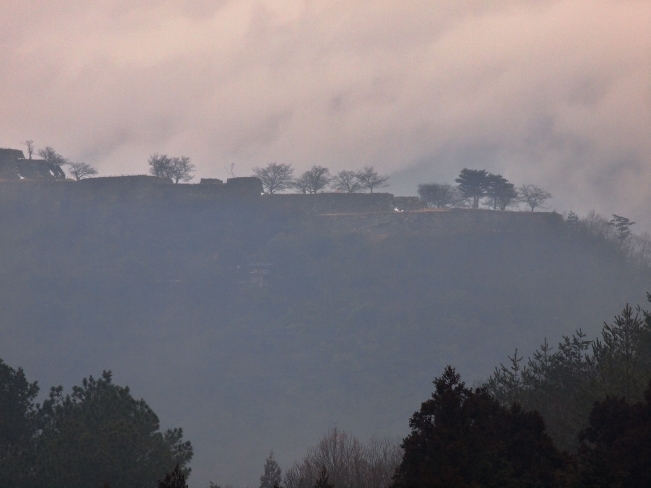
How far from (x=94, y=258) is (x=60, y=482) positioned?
57.5 metres

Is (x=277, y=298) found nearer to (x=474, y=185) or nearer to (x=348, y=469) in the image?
(x=474, y=185)

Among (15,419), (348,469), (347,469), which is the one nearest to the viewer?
(15,419)

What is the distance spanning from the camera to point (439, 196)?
3314 inches

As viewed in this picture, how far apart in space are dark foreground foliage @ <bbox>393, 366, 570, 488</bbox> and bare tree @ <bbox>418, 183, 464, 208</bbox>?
6686 centimetres

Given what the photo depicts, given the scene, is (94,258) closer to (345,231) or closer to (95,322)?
(95,322)

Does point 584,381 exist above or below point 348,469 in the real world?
above

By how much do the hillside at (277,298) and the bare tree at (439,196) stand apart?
989cm

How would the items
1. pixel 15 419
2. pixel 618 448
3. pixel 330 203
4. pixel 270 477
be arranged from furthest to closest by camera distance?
pixel 330 203 → pixel 270 477 → pixel 15 419 → pixel 618 448

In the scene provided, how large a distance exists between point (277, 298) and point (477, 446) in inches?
2300

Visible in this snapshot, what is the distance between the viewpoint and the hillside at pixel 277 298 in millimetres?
58562

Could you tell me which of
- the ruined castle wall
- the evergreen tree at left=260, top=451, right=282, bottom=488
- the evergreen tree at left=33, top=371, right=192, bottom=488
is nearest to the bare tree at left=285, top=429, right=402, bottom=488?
the evergreen tree at left=260, top=451, right=282, bottom=488

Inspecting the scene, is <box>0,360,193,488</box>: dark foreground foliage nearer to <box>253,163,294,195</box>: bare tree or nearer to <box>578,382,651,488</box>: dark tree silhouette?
<box>578,382,651,488</box>: dark tree silhouette

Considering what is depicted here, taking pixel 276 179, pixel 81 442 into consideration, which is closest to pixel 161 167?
pixel 276 179

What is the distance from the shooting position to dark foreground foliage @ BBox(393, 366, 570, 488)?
15625 millimetres
